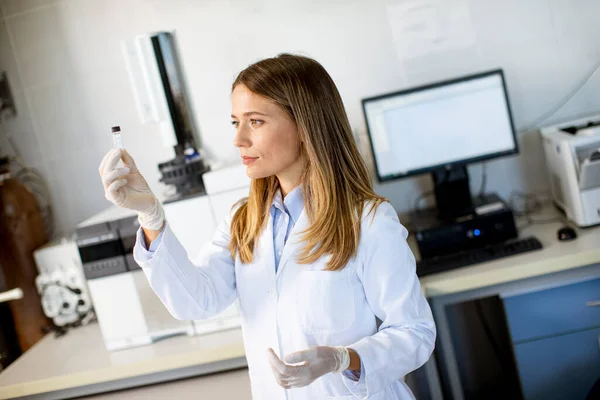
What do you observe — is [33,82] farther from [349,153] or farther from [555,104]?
[555,104]

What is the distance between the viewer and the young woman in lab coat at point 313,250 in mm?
1356

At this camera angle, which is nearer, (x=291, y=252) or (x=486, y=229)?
(x=291, y=252)

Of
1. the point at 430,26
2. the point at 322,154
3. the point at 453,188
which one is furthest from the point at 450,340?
the point at 430,26

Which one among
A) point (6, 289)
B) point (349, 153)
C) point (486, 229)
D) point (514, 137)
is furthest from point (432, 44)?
point (6, 289)

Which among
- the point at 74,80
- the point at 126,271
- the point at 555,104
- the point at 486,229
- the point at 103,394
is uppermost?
the point at 74,80

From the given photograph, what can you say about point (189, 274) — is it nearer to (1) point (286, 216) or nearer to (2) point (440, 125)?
(1) point (286, 216)

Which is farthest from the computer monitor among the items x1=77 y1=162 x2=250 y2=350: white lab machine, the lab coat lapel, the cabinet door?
the lab coat lapel

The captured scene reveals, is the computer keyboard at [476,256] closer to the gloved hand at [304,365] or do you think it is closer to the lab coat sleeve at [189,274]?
the lab coat sleeve at [189,274]

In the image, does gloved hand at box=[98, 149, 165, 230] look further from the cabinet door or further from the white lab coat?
the cabinet door

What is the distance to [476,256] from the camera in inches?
82.9

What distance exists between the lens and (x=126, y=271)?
6.96 ft

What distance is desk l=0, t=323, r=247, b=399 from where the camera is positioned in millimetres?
2016

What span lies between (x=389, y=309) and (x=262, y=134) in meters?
0.45

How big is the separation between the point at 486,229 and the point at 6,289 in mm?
1722
